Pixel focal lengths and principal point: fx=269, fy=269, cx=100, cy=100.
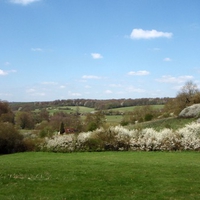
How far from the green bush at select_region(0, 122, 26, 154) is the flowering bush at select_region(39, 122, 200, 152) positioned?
2763mm

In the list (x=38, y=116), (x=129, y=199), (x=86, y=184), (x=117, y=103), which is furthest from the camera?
(x=117, y=103)

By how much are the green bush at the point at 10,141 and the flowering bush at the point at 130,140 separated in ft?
9.07

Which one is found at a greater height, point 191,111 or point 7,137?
point 191,111

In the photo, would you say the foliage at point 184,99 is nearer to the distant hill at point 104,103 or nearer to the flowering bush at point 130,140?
the distant hill at point 104,103

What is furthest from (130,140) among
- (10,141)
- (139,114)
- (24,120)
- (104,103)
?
(104,103)

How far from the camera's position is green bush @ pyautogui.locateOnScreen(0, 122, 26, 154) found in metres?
25.5

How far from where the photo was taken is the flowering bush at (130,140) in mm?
21312

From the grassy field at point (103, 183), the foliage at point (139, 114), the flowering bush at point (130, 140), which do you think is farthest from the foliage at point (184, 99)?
the grassy field at point (103, 183)

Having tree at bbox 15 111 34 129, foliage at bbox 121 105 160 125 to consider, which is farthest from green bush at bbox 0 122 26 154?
tree at bbox 15 111 34 129

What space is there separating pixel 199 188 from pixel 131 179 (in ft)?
7.67

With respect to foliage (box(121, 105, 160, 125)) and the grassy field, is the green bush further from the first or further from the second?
foliage (box(121, 105, 160, 125))

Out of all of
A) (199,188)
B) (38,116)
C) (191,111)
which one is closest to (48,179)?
(199,188)

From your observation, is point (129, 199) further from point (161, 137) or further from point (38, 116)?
point (38, 116)

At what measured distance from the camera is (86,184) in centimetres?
909
